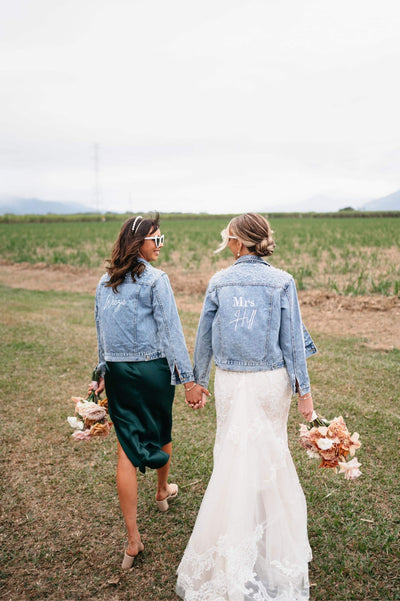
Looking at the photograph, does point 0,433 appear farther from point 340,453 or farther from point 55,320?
point 55,320

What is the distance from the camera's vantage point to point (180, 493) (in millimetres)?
3535

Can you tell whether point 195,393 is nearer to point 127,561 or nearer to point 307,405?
point 307,405

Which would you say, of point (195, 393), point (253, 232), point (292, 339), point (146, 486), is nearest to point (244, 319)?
point (292, 339)

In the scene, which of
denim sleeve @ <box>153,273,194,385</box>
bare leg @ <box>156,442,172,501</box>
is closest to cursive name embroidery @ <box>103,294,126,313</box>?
denim sleeve @ <box>153,273,194,385</box>

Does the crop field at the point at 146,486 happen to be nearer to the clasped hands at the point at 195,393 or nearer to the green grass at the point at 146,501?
the green grass at the point at 146,501

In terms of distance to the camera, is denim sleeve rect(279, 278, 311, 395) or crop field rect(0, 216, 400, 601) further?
crop field rect(0, 216, 400, 601)

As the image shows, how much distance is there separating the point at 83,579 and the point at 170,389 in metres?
1.26

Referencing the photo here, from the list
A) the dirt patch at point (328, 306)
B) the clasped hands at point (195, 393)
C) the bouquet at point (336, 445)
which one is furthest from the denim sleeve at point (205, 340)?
the dirt patch at point (328, 306)

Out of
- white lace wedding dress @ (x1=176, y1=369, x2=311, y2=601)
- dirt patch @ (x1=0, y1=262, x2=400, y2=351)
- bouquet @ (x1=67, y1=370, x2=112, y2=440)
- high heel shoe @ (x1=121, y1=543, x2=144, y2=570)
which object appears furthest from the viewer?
dirt patch @ (x1=0, y1=262, x2=400, y2=351)

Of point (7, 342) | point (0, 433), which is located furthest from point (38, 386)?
point (7, 342)

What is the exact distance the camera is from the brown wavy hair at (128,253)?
2660 millimetres

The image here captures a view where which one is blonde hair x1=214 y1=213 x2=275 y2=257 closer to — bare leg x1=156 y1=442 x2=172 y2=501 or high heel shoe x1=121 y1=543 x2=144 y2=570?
bare leg x1=156 y1=442 x2=172 y2=501

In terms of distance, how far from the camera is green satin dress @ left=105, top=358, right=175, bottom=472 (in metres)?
2.65

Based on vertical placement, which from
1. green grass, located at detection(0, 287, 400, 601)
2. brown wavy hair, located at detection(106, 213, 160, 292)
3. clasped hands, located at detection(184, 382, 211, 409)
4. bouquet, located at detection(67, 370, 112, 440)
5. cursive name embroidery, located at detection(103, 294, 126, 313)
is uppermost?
brown wavy hair, located at detection(106, 213, 160, 292)
